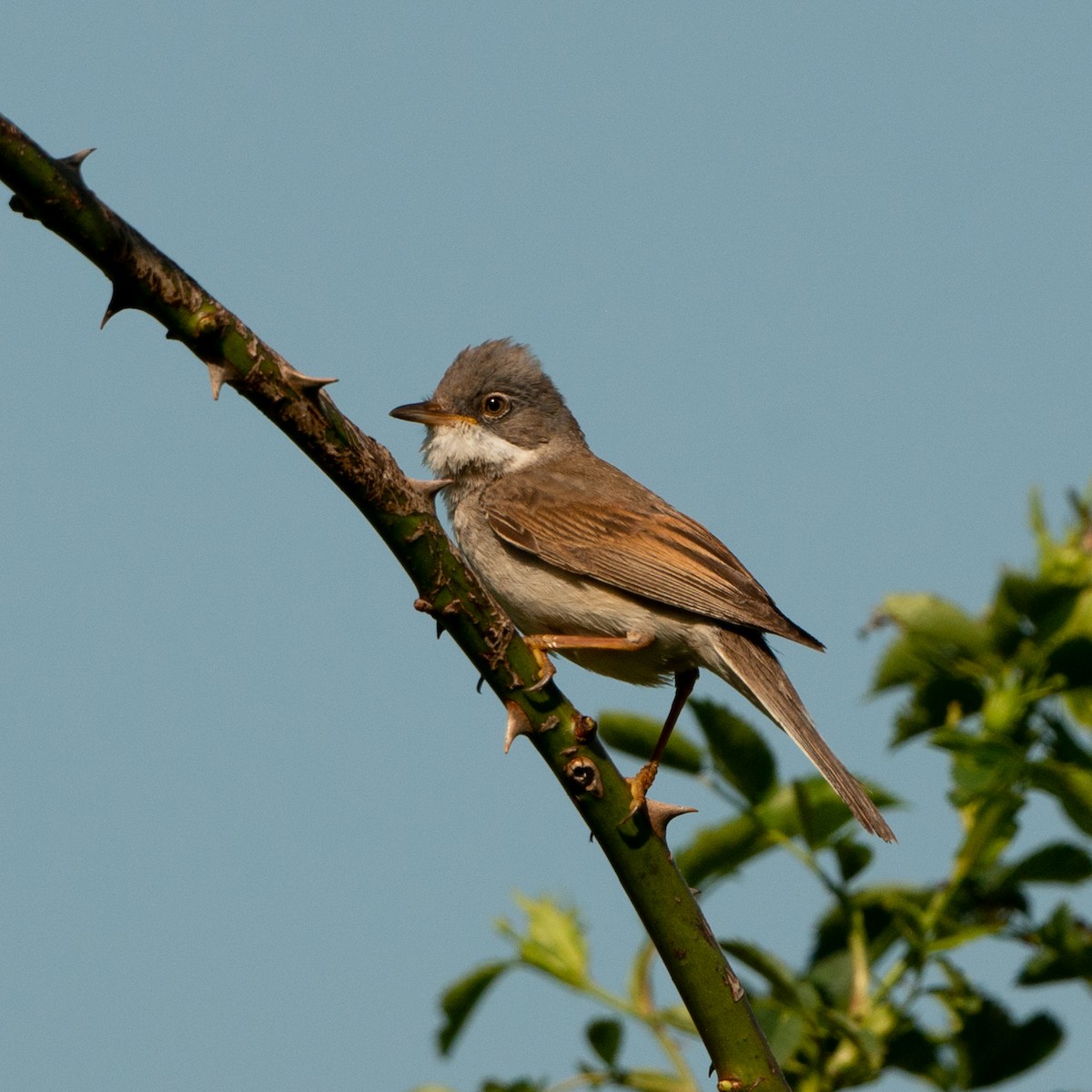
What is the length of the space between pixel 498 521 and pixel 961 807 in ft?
8.15

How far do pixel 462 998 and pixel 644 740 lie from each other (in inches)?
31.8

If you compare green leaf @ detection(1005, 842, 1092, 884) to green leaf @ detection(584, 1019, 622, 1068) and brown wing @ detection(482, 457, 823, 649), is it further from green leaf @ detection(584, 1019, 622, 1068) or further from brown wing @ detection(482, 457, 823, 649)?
brown wing @ detection(482, 457, 823, 649)

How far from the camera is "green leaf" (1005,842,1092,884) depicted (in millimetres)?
4035

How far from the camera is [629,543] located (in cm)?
584

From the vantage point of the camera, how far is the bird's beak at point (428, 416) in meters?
6.56

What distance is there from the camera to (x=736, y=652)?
5371 millimetres

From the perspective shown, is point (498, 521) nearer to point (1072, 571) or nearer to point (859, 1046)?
point (1072, 571)

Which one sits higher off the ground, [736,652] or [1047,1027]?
[736,652]

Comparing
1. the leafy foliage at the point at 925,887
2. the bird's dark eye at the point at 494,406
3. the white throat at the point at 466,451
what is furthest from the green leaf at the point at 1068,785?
the bird's dark eye at the point at 494,406

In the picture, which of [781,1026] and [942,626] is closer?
[781,1026]

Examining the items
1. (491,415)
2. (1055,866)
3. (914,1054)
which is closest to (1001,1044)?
A: (914,1054)

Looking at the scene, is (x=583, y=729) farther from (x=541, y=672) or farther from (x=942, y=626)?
(x=942, y=626)

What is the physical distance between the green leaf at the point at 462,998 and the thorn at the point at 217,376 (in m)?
2.12

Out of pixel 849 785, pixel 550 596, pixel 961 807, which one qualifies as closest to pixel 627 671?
pixel 550 596
